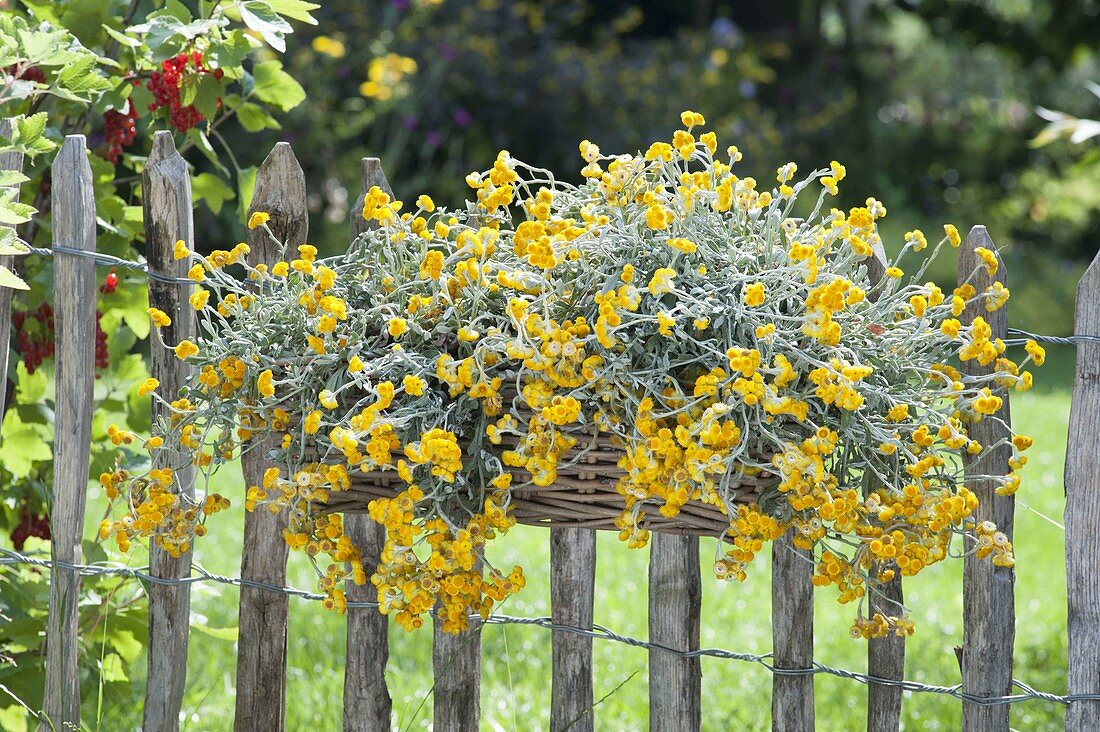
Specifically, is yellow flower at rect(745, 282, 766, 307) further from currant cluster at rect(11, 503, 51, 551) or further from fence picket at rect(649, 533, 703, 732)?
currant cluster at rect(11, 503, 51, 551)

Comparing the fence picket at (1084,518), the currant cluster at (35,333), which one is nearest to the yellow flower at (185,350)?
the currant cluster at (35,333)

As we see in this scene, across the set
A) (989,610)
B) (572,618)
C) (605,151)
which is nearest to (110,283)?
(572,618)

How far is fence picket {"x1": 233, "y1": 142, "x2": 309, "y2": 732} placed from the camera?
6.38 feet

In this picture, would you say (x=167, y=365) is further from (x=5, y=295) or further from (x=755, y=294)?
(x=755, y=294)

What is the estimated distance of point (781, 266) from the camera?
1546 millimetres

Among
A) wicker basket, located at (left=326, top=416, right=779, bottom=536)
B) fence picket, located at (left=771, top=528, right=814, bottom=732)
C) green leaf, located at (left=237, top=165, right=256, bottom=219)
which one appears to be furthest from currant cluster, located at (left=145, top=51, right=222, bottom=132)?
fence picket, located at (left=771, top=528, right=814, bottom=732)

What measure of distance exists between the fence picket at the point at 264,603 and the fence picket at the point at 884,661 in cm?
92

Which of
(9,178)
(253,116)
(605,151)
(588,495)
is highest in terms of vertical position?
(605,151)

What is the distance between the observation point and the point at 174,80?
2010 mm

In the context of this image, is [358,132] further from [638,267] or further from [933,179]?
[638,267]

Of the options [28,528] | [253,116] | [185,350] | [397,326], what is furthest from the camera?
[28,528]

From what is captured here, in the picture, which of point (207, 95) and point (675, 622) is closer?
point (675, 622)

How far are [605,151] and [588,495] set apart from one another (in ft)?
20.7

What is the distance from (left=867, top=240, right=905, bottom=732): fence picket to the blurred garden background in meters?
0.27
